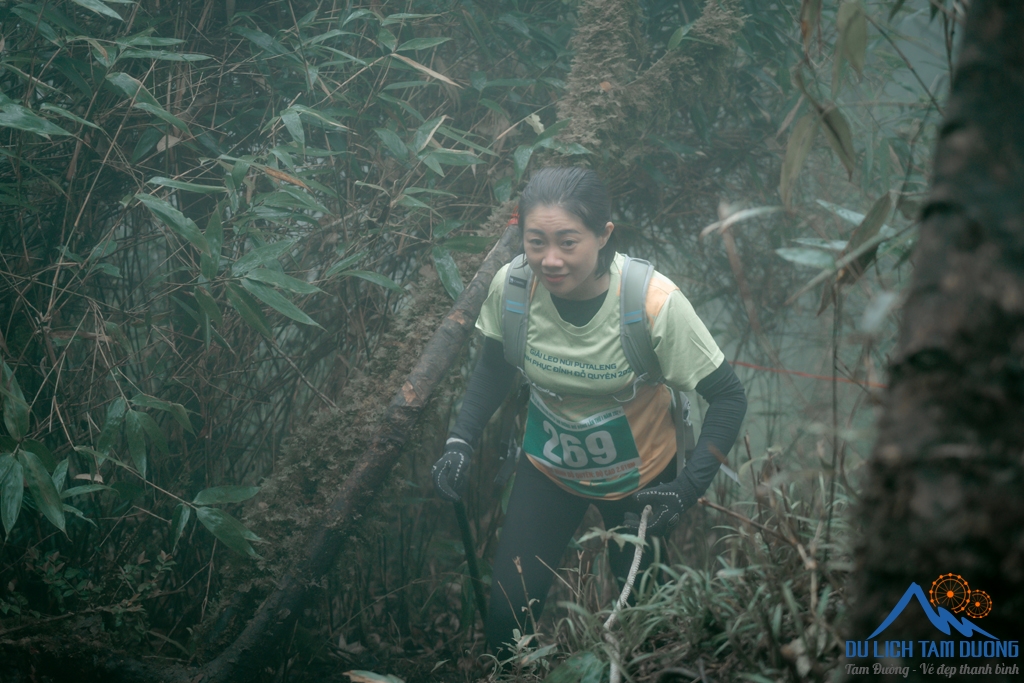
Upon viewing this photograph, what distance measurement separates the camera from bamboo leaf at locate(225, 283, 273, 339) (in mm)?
2346

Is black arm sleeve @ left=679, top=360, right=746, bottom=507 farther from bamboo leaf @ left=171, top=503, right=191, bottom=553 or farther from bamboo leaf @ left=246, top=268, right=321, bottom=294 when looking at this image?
bamboo leaf @ left=171, top=503, right=191, bottom=553

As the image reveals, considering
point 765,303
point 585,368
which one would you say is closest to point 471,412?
point 585,368

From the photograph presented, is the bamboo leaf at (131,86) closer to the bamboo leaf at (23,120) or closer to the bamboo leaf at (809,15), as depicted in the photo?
the bamboo leaf at (23,120)

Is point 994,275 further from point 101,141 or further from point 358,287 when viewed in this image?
point 101,141

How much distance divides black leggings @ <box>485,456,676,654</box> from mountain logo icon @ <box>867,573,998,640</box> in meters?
1.81

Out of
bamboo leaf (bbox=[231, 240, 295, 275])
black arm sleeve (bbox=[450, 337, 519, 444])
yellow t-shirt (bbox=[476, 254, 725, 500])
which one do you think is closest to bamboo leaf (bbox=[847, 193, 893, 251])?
yellow t-shirt (bbox=[476, 254, 725, 500])

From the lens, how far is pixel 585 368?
7.82 feet

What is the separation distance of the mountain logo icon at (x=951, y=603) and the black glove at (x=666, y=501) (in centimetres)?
155

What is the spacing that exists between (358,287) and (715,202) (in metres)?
2.01

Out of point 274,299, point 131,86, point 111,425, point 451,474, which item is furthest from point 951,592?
point 131,86

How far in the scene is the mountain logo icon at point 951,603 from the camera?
2.05 ft

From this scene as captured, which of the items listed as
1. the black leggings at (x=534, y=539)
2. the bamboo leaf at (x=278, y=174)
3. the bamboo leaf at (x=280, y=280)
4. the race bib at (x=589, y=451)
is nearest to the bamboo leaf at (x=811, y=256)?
the race bib at (x=589, y=451)

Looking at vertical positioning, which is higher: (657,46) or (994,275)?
(657,46)

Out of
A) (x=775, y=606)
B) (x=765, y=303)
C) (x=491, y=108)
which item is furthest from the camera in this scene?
(x=765, y=303)
